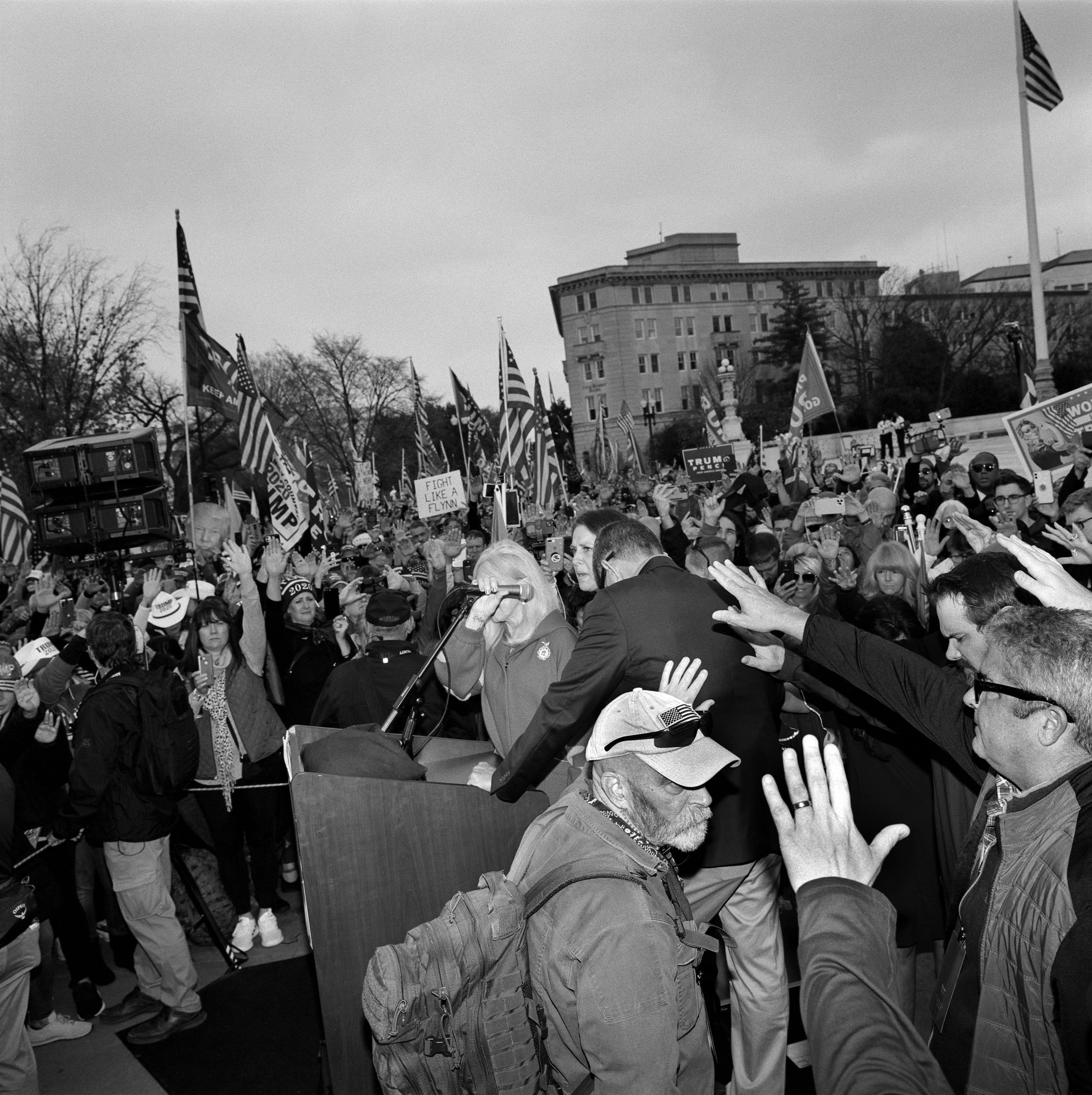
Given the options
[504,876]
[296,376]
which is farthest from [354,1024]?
[296,376]

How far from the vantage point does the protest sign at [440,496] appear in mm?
13922

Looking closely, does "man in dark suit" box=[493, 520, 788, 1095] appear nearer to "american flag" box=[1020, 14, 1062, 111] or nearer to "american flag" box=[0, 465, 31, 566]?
"american flag" box=[0, 465, 31, 566]

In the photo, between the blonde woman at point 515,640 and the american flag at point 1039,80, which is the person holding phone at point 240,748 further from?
the american flag at point 1039,80

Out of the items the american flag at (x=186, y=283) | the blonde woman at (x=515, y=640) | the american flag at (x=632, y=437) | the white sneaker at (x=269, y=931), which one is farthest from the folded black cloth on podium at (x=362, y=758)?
the american flag at (x=632, y=437)

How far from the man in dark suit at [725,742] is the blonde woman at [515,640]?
0.49 m

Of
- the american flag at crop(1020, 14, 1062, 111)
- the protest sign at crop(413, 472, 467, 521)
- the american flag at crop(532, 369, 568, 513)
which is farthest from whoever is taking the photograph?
the american flag at crop(1020, 14, 1062, 111)

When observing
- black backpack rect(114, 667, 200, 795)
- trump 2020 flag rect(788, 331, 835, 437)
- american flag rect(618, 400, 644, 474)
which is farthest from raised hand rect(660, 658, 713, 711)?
american flag rect(618, 400, 644, 474)

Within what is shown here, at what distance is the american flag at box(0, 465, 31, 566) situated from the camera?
17.6m

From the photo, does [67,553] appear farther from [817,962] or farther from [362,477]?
[362,477]

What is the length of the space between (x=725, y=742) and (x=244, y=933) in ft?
11.7

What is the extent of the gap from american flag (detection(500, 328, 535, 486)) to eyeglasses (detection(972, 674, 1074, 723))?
10.6m

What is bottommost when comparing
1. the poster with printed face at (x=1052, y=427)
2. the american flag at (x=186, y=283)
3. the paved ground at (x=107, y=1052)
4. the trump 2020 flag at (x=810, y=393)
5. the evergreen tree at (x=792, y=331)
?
the paved ground at (x=107, y=1052)

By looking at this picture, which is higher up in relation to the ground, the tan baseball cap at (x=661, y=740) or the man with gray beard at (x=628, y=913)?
the tan baseball cap at (x=661, y=740)

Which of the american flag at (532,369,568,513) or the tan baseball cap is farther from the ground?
the american flag at (532,369,568,513)
